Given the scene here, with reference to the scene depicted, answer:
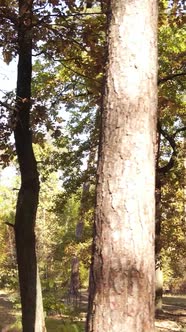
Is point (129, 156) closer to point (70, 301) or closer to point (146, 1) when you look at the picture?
A: point (146, 1)

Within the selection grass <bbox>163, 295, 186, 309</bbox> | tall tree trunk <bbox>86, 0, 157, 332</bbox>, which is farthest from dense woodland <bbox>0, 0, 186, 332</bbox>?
grass <bbox>163, 295, 186, 309</bbox>

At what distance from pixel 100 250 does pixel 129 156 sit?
67 cm

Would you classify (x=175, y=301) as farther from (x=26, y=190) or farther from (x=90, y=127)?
(x=26, y=190)

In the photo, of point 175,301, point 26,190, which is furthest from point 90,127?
point 175,301

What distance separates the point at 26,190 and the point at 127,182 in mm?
4431

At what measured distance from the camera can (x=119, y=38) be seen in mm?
3469

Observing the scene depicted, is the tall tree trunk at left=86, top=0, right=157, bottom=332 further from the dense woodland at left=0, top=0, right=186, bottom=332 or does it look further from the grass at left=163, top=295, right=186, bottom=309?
the grass at left=163, top=295, right=186, bottom=309

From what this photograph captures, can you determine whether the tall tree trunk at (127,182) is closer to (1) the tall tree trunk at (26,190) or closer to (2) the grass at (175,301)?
(1) the tall tree trunk at (26,190)

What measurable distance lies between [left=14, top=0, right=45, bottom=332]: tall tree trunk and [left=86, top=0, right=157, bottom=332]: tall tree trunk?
3.74m

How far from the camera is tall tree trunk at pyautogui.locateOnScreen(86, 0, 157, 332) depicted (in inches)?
112

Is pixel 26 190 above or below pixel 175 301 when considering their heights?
above

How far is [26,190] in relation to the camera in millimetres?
7273

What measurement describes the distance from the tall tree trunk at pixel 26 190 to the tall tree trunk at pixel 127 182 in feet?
12.3

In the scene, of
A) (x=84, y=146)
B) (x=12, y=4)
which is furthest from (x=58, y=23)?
(x=84, y=146)
